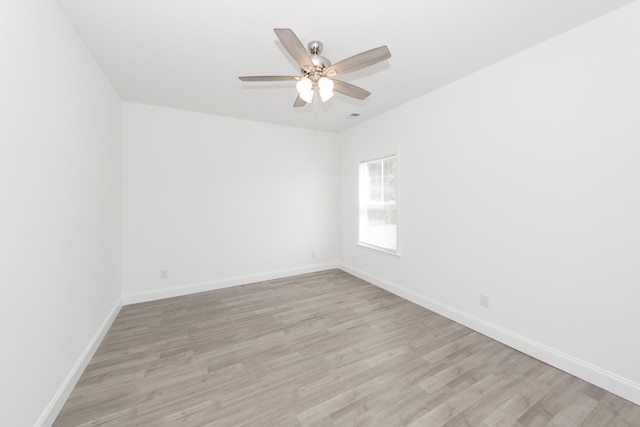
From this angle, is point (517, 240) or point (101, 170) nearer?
point (517, 240)

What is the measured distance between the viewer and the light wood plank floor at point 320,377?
5.06ft

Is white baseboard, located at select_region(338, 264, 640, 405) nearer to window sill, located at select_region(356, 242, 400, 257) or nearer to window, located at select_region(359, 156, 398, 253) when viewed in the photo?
window sill, located at select_region(356, 242, 400, 257)

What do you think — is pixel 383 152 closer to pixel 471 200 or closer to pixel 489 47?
pixel 471 200

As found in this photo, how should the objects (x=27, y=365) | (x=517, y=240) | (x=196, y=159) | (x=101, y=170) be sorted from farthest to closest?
(x=196, y=159) → (x=101, y=170) → (x=517, y=240) → (x=27, y=365)

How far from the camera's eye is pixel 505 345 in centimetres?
228

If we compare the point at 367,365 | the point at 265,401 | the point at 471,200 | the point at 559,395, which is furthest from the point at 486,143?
the point at 265,401

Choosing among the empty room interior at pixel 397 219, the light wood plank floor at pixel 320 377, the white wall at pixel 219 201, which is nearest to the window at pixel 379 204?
the empty room interior at pixel 397 219

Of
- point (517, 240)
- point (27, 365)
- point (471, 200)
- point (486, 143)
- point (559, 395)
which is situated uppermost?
point (486, 143)

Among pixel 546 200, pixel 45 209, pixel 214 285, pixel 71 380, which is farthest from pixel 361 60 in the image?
pixel 214 285

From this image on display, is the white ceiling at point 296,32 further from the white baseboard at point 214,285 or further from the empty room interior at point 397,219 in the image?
the white baseboard at point 214,285

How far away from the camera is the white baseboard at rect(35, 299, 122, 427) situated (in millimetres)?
1438

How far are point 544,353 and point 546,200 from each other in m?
1.29

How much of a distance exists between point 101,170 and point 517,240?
406 centimetres

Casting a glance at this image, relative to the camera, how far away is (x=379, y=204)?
3.95 meters
